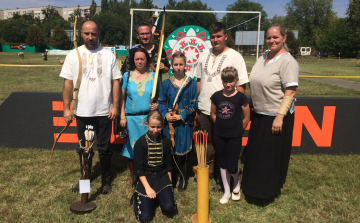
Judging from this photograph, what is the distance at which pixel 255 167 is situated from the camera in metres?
3.11

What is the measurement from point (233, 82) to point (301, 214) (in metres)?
1.62

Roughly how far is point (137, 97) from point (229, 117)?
1072mm

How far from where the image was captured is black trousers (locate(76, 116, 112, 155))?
125 inches

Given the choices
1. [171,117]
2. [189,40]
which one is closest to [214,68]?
[171,117]

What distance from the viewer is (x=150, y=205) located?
2982 mm

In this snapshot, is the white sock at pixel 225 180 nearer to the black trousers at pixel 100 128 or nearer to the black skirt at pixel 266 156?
the black skirt at pixel 266 156

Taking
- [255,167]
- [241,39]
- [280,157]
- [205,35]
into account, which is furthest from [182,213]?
[241,39]

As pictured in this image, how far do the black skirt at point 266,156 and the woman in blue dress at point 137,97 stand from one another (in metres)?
1.18

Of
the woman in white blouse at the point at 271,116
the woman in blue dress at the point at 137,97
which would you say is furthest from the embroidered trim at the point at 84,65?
the woman in white blouse at the point at 271,116

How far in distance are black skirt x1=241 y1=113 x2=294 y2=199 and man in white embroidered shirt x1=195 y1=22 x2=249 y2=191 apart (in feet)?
1.64

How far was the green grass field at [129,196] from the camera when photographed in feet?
9.83

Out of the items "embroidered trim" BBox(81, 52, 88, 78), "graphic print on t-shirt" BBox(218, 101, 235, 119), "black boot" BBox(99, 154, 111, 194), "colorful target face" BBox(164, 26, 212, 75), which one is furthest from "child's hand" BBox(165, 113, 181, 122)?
"colorful target face" BBox(164, 26, 212, 75)

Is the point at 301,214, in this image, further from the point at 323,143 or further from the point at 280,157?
the point at 323,143

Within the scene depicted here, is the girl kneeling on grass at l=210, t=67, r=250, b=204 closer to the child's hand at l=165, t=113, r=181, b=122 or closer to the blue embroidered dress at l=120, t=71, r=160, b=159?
the child's hand at l=165, t=113, r=181, b=122
